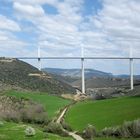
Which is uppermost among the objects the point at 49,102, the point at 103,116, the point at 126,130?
the point at 126,130

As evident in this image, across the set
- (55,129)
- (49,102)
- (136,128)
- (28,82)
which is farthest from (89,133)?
(28,82)

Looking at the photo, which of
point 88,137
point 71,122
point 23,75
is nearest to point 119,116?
point 71,122

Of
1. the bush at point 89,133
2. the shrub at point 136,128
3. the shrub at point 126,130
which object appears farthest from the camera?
the bush at point 89,133

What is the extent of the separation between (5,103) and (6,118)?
922 inches

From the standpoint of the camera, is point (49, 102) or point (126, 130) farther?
point (49, 102)

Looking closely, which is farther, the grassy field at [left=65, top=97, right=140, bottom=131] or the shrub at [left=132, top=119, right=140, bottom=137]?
the grassy field at [left=65, top=97, right=140, bottom=131]

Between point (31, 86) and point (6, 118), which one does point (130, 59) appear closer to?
point (31, 86)

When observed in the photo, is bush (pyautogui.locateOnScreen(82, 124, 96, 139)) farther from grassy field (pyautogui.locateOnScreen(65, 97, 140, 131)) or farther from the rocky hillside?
the rocky hillside

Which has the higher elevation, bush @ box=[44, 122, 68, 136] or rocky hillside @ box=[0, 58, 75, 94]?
rocky hillside @ box=[0, 58, 75, 94]

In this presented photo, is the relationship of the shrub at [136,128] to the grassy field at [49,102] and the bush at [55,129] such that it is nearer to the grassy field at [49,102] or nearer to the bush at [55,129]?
the bush at [55,129]

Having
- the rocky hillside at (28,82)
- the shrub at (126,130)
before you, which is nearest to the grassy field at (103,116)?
the shrub at (126,130)

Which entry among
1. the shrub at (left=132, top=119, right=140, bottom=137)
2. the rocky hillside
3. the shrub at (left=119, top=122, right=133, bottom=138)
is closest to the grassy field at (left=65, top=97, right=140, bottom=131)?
the shrub at (left=119, top=122, right=133, bottom=138)

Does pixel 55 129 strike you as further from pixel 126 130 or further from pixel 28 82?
pixel 28 82

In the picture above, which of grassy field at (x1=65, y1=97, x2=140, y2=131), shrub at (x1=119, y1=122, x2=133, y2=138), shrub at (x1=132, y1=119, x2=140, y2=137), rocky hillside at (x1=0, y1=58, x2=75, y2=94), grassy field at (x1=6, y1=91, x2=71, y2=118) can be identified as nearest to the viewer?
shrub at (x1=132, y1=119, x2=140, y2=137)
